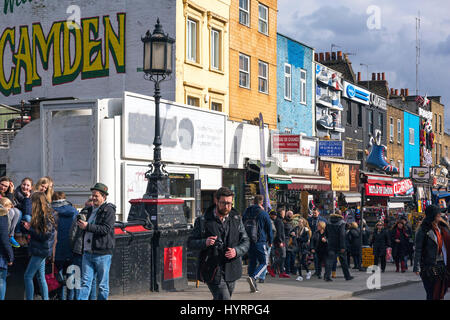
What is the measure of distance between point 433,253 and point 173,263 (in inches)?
237

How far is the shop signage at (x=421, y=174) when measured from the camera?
1710 inches

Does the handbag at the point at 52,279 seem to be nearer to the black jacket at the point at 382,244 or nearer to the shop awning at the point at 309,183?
the black jacket at the point at 382,244

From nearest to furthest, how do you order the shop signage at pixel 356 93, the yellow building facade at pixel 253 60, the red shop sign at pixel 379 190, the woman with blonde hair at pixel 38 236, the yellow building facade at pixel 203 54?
the woman with blonde hair at pixel 38 236
the yellow building facade at pixel 203 54
the yellow building facade at pixel 253 60
the red shop sign at pixel 379 190
the shop signage at pixel 356 93

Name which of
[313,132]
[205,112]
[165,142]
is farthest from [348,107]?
[165,142]

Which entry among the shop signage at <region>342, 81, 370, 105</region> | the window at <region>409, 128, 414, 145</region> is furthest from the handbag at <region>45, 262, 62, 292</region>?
the window at <region>409, 128, 414, 145</region>

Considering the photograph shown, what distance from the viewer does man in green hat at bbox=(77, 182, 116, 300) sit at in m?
10.1

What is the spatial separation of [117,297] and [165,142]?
9.36 meters

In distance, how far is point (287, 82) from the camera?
104 feet

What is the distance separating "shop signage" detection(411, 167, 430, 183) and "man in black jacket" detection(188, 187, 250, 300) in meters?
37.1

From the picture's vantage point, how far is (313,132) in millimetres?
33875

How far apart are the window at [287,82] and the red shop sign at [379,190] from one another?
6.39 metres

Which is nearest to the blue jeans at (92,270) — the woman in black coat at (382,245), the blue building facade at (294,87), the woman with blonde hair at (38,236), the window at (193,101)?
the woman with blonde hair at (38,236)

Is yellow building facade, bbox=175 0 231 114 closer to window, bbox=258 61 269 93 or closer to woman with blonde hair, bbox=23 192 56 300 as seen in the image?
window, bbox=258 61 269 93
